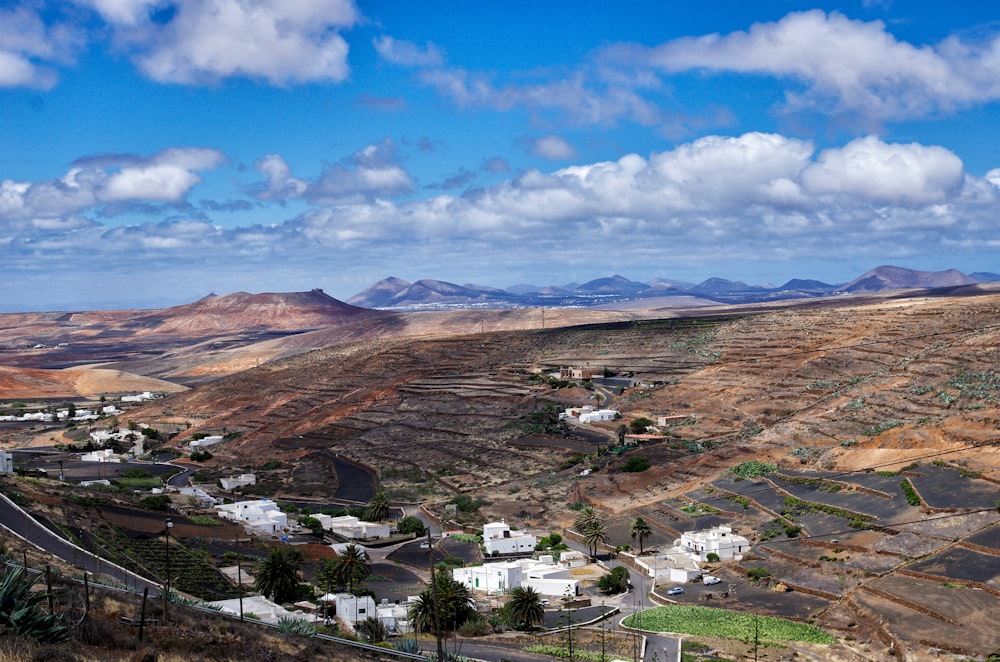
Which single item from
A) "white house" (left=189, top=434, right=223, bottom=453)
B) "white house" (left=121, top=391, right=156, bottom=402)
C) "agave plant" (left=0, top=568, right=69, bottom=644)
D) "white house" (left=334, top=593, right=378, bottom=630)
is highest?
"agave plant" (left=0, top=568, right=69, bottom=644)

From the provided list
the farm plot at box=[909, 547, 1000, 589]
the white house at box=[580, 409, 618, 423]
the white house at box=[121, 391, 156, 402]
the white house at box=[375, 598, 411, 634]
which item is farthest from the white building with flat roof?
the white house at box=[121, 391, 156, 402]

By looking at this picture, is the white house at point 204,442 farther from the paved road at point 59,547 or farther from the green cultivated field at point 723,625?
the green cultivated field at point 723,625

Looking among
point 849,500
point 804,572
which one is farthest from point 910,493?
point 804,572

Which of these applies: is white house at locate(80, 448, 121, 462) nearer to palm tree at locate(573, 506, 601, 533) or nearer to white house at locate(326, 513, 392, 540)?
white house at locate(326, 513, 392, 540)

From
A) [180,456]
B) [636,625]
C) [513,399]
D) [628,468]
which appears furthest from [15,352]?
[636,625]

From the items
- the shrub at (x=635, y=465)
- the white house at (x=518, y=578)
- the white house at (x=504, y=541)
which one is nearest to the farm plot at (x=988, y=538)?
the white house at (x=518, y=578)

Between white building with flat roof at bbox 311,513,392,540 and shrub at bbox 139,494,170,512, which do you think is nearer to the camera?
white building with flat roof at bbox 311,513,392,540

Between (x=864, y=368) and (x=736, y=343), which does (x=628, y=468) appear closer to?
(x=864, y=368)
